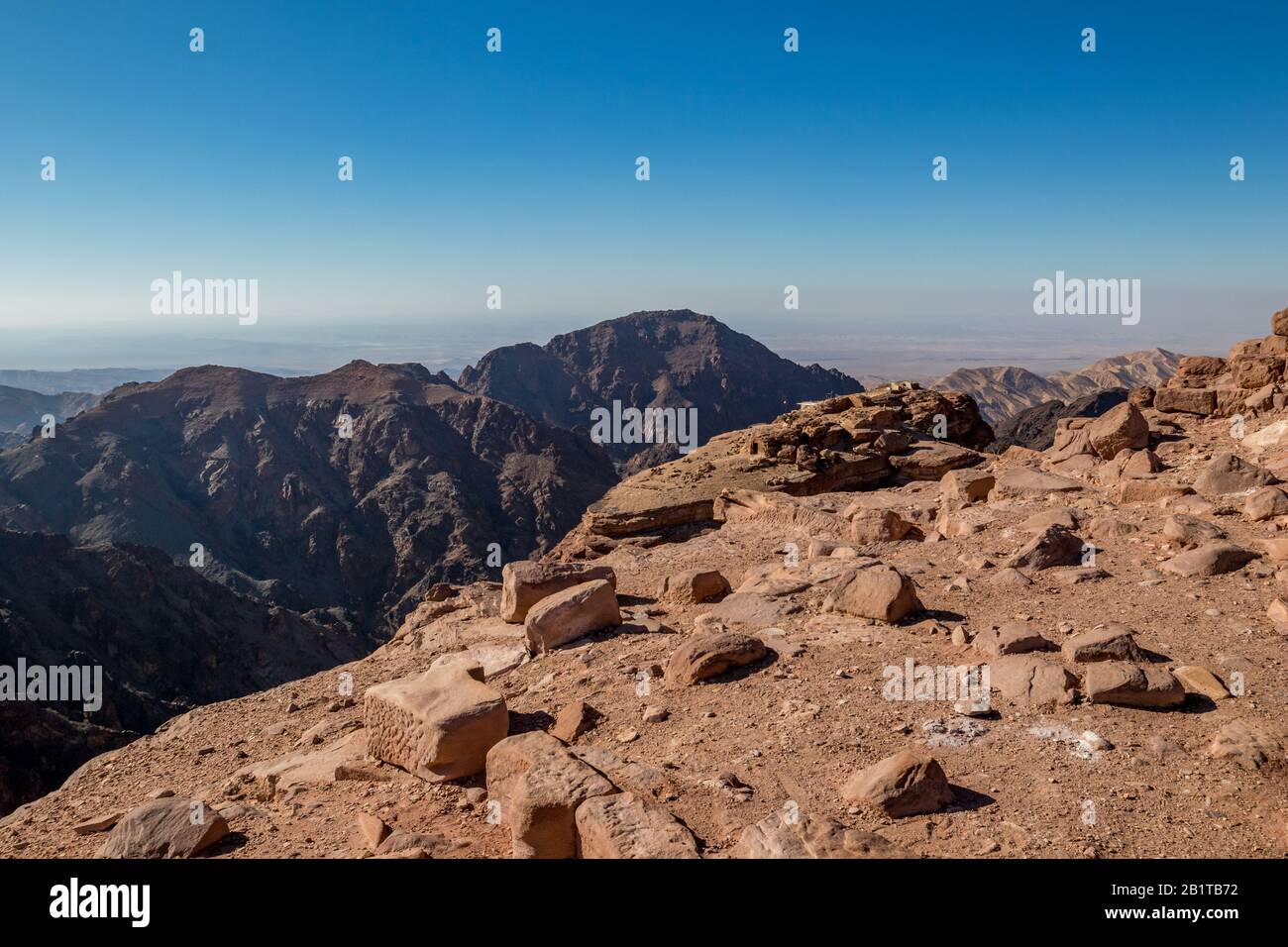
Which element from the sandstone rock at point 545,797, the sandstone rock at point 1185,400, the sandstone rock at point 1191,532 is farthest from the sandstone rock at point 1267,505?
the sandstone rock at point 545,797

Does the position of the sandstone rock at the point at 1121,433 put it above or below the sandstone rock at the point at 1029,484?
above

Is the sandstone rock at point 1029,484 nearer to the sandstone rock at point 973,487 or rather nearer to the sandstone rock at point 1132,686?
the sandstone rock at point 973,487

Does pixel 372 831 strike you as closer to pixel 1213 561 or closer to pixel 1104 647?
pixel 1104 647

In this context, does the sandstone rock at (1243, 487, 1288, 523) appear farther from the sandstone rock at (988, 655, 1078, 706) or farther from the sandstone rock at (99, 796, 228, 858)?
the sandstone rock at (99, 796, 228, 858)
